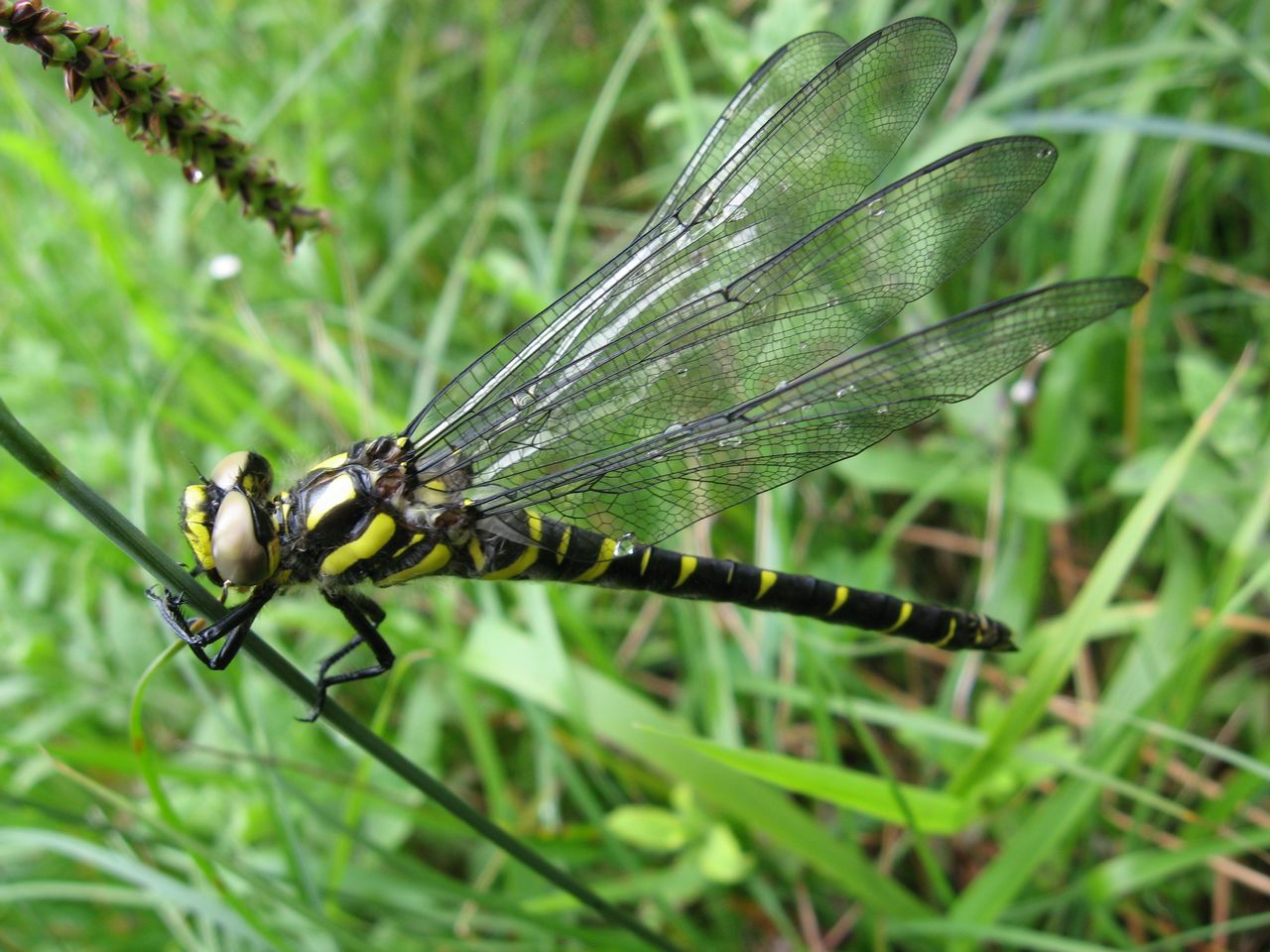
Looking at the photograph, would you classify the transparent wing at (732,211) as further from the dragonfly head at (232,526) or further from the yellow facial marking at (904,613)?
the yellow facial marking at (904,613)

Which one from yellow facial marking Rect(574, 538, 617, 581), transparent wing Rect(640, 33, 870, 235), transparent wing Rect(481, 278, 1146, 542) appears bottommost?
yellow facial marking Rect(574, 538, 617, 581)

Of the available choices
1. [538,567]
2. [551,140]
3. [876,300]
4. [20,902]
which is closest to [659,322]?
[876,300]

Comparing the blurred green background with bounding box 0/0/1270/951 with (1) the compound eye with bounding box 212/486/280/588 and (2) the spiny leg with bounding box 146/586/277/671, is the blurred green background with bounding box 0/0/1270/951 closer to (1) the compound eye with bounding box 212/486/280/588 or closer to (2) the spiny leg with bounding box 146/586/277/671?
(2) the spiny leg with bounding box 146/586/277/671

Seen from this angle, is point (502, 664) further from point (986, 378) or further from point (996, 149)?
point (996, 149)

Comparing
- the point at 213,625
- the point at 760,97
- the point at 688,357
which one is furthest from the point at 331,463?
the point at 760,97

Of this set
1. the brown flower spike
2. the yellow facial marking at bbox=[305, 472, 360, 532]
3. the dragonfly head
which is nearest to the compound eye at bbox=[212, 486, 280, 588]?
the dragonfly head

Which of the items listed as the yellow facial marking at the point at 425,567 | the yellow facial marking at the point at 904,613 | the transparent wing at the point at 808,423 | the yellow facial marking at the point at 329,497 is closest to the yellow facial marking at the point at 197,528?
the yellow facial marking at the point at 329,497

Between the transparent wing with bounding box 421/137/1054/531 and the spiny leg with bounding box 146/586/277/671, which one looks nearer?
the spiny leg with bounding box 146/586/277/671

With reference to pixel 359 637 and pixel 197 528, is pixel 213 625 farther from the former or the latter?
pixel 359 637

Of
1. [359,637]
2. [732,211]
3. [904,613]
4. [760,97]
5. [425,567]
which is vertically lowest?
[904,613]
